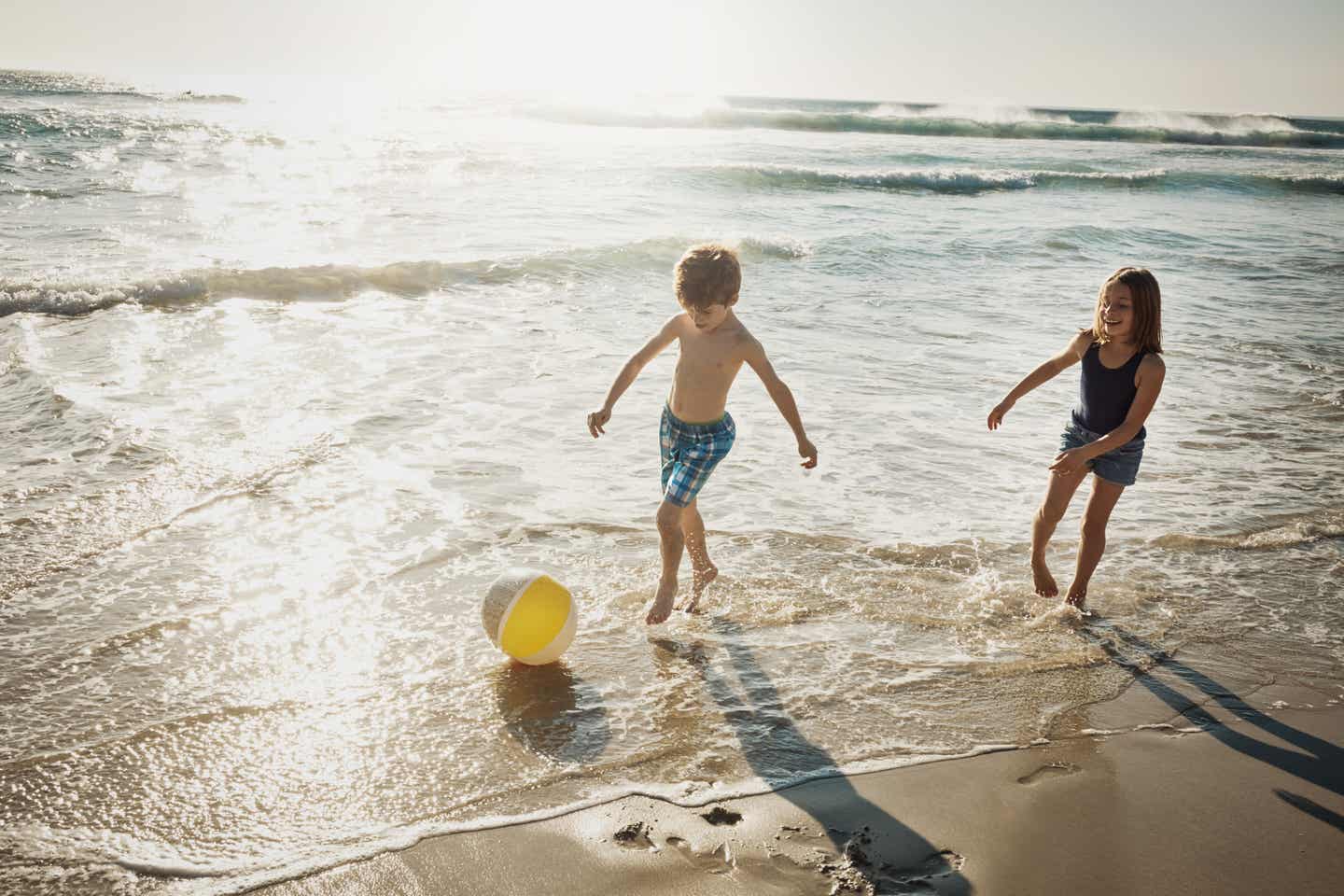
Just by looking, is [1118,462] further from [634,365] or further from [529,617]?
[529,617]

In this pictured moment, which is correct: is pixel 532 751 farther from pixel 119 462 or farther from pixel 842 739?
pixel 119 462

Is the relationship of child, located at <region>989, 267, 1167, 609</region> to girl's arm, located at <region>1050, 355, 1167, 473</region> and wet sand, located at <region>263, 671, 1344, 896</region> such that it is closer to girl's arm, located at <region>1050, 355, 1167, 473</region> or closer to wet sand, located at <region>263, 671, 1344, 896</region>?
girl's arm, located at <region>1050, 355, 1167, 473</region>

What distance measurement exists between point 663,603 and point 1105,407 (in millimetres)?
2327

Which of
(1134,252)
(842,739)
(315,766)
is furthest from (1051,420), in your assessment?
(1134,252)

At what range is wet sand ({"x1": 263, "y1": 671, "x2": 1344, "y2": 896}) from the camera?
2.81 m

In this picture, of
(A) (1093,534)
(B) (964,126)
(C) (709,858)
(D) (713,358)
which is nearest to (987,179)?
(B) (964,126)

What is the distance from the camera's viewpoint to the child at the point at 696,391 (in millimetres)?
4371

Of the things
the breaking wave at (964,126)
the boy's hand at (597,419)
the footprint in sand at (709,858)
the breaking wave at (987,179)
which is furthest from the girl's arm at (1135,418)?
the breaking wave at (964,126)

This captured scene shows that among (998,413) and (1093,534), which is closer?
(1093,534)

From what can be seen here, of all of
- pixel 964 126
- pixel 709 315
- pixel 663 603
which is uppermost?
pixel 964 126

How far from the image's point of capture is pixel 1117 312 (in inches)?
177

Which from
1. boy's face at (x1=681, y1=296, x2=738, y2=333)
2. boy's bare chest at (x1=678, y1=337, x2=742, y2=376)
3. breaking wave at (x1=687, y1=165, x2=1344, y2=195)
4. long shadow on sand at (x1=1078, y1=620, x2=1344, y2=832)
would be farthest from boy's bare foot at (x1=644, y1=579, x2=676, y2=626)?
breaking wave at (x1=687, y1=165, x2=1344, y2=195)

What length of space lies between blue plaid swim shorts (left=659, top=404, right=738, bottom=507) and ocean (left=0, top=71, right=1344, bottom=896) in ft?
2.02

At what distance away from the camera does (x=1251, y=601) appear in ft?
16.0
